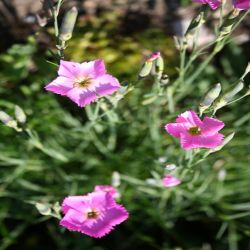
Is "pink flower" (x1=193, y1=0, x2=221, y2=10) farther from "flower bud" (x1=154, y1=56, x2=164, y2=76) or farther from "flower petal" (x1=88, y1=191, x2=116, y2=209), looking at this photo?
"flower petal" (x1=88, y1=191, x2=116, y2=209)

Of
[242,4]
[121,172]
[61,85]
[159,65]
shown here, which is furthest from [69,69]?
[121,172]

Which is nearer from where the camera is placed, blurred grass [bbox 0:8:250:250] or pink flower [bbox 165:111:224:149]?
pink flower [bbox 165:111:224:149]

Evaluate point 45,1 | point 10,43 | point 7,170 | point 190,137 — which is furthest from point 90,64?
point 10,43

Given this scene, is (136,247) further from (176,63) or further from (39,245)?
(176,63)

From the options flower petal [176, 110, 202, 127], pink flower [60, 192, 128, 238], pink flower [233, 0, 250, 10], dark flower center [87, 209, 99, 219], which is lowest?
dark flower center [87, 209, 99, 219]

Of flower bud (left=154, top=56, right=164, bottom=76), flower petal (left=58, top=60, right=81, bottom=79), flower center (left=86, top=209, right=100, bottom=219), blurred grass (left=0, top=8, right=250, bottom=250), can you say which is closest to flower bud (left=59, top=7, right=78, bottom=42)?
flower petal (left=58, top=60, right=81, bottom=79)

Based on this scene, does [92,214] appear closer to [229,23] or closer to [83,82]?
[83,82]
